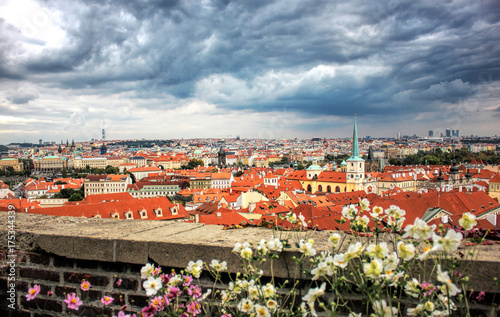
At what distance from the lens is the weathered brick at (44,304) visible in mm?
2432

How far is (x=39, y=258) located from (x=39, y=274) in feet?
0.34

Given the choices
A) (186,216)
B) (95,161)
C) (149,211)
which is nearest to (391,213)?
(149,211)

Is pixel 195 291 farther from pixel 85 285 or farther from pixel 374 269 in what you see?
pixel 374 269

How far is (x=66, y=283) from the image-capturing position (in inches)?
96.5

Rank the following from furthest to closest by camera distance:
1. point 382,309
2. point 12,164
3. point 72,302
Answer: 1. point 12,164
2. point 72,302
3. point 382,309

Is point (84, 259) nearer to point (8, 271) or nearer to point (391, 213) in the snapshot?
point (8, 271)

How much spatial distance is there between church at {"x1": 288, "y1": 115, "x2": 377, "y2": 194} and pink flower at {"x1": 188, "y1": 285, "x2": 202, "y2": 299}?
4935 cm

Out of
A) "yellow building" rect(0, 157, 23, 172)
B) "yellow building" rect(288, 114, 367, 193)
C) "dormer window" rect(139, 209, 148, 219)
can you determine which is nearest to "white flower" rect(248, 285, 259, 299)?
"dormer window" rect(139, 209, 148, 219)

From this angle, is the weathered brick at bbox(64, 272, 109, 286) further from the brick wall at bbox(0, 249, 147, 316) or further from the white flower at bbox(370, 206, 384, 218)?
the white flower at bbox(370, 206, 384, 218)

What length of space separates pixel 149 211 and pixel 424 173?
49.9m

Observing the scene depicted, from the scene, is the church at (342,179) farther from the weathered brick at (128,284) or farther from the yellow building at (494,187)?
the weathered brick at (128,284)

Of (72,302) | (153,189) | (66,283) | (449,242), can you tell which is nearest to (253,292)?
(449,242)

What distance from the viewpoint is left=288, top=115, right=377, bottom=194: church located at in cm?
5169

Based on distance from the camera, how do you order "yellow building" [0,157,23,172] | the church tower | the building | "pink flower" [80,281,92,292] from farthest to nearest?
1. "yellow building" [0,157,23,172]
2. the building
3. the church tower
4. "pink flower" [80,281,92,292]
